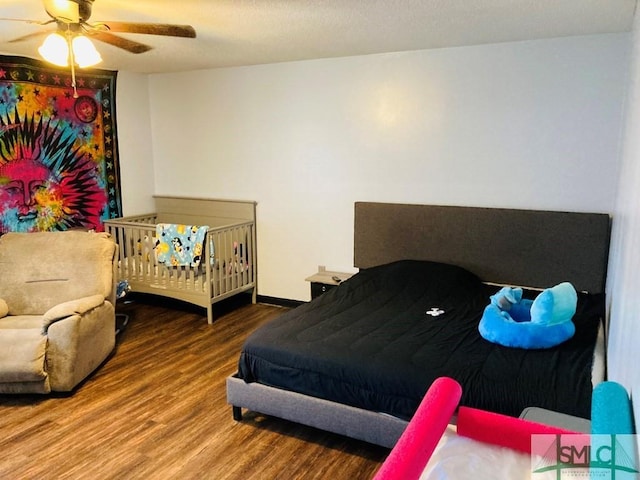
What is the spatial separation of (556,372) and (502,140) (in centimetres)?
201

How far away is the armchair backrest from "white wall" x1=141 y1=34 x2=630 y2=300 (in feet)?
5.31

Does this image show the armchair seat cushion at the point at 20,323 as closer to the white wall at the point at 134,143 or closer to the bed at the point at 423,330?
the bed at the point at 423,330

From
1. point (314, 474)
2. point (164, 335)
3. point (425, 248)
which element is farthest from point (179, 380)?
point (425, 248)

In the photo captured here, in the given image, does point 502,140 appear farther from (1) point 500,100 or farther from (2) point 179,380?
(2) point 179,380

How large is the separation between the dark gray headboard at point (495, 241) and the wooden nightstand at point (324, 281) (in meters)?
0.22

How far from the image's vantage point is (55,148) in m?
4.42

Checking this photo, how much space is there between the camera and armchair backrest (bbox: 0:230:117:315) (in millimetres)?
3596

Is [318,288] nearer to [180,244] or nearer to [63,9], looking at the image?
[180,244]

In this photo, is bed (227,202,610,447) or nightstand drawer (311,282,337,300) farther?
nightstand drawer (311,282,337,300)

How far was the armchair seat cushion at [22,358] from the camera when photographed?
2.96 metres

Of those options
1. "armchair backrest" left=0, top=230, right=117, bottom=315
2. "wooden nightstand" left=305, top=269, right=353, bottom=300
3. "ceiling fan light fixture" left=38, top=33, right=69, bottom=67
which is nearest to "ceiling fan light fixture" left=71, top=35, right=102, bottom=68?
"ceiling fan light fixture" left=38, top=33, right=69, bottom=67

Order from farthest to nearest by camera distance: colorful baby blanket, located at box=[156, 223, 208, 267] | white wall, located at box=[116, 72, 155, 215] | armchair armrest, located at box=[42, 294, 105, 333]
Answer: white wall, located at box=[116, 72, 155, 215] → colorful baby blanket, located at box=[156, 223, 208, 267] → armchair armrest, located at box=[42, 294, 105, 333]

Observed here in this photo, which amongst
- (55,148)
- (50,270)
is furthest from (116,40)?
(55,148)

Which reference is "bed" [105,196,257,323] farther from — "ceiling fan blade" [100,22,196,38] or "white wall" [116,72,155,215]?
"ceiling fan blade" [100,22,196,38]
